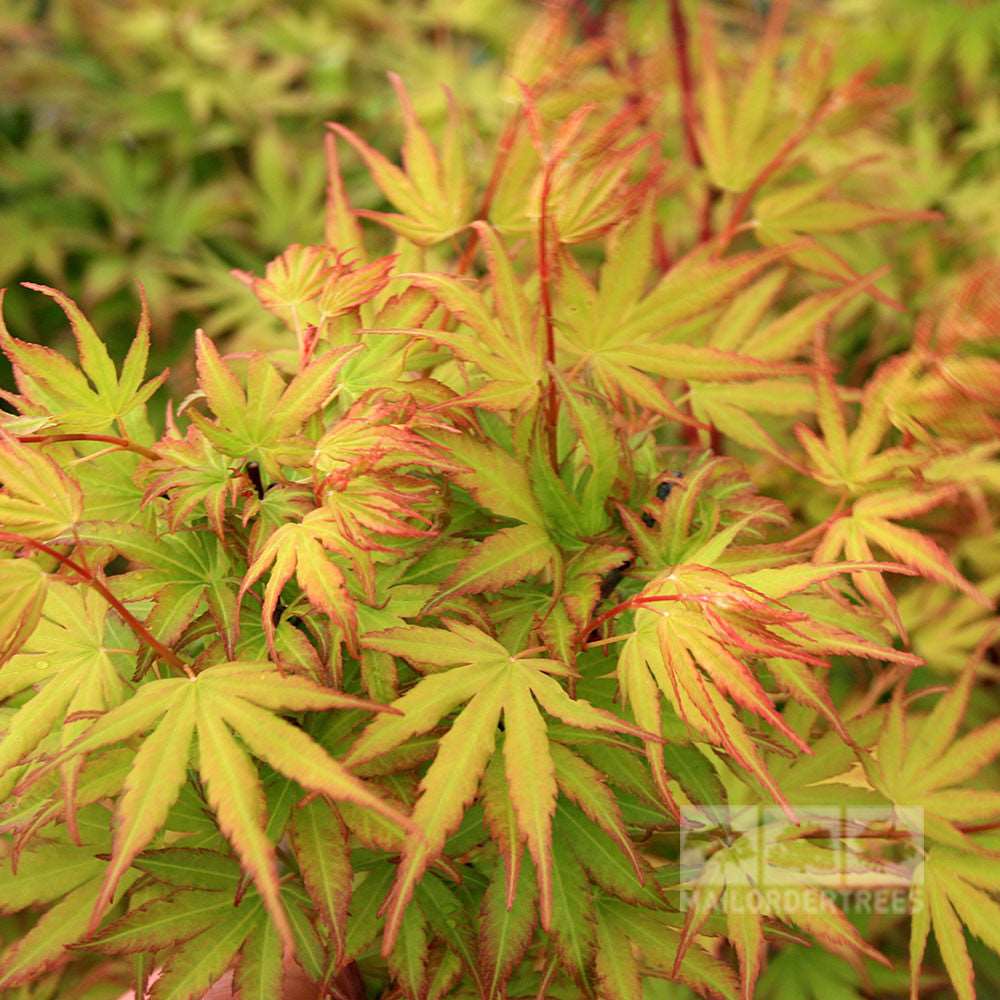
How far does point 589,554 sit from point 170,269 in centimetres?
128

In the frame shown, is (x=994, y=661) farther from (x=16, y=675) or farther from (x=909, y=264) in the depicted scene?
(x=16, y=675)

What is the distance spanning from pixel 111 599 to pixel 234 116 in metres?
1.47

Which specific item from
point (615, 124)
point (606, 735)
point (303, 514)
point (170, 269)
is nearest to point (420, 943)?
point (606, 735)

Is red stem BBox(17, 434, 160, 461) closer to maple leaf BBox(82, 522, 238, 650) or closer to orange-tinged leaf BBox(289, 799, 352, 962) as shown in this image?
maple leaf BBox(82, 522, 238, 650)

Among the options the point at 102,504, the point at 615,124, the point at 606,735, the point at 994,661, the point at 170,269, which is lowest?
the point at 994,661

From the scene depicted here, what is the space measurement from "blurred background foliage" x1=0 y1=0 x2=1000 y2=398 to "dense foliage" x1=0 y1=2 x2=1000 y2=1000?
0.90 metres

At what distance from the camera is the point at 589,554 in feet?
2.16

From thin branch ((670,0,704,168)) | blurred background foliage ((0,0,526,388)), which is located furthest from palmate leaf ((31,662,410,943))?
blurred background foliage ((0,0,526,388))

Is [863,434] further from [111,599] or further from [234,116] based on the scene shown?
[234,116]

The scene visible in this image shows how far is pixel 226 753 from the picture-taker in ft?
1.77

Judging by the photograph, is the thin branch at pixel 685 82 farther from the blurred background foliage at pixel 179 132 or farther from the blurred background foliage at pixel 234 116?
the blurred background foliage at pixel 179 132

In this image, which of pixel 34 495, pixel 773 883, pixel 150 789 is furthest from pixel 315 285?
pixel 773 883

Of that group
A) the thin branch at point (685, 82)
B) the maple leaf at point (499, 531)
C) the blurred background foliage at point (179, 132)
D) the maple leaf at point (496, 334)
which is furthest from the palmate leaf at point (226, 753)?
the blurred background foliage at point (179, 132)

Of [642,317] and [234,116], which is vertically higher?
[642,317]
